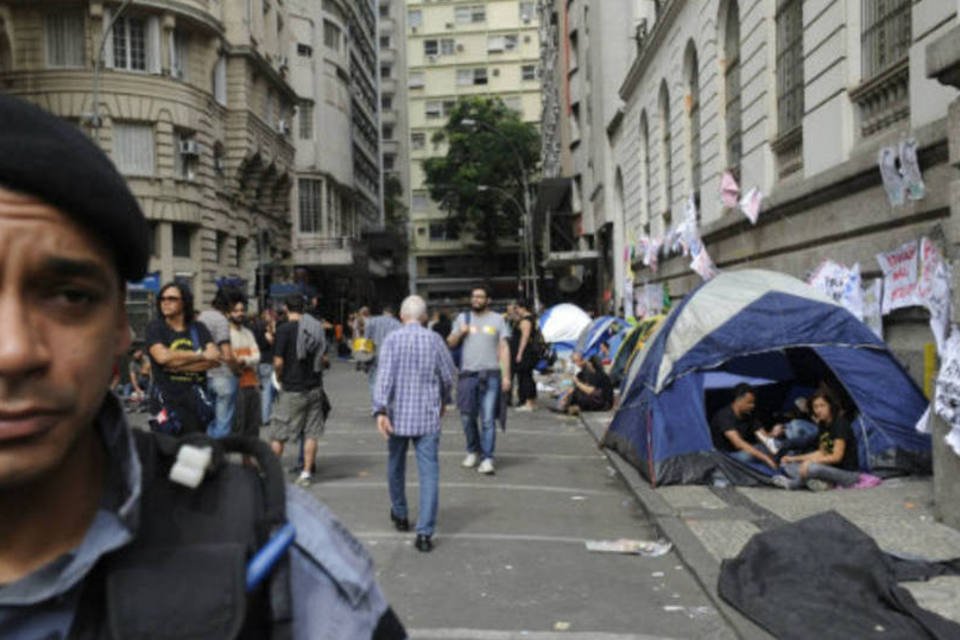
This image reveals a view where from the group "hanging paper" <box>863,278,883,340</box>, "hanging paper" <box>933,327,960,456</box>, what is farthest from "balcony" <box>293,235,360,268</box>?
"hanging paper" <box>933,327,960,456</box>

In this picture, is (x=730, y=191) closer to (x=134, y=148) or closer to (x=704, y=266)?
(x=704, y=266)

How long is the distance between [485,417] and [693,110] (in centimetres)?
1260

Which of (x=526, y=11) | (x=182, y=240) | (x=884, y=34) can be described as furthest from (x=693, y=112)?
(x=526, y=11)

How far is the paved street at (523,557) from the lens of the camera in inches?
214

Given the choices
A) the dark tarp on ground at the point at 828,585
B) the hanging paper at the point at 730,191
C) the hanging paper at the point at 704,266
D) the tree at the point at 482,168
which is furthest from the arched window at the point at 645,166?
the tree at the point at 482,168

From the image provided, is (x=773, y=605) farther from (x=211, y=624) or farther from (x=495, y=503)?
(x=211, y=624)

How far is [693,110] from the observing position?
21125mm

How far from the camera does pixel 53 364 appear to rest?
45.5 inches

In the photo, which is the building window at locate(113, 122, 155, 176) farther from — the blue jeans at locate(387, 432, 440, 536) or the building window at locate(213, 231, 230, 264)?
the blue jeans at locate(387, 432, 440, 536)

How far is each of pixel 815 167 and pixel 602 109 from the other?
80.4 ft

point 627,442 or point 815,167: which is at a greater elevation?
point 815,167

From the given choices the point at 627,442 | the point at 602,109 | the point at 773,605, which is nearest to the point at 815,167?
the point at 627,442

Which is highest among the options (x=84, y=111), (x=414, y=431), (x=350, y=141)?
(x=350, y=141)

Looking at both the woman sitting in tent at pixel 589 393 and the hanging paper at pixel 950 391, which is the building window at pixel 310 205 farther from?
the hanging paper at pixel 950 391
